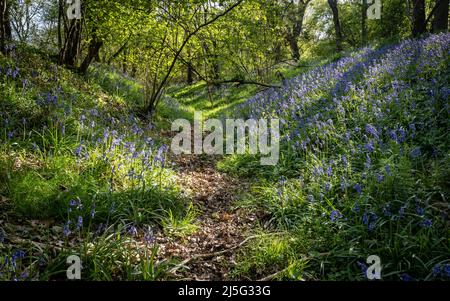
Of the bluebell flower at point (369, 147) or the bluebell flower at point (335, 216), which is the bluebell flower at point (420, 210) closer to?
the bluebell flower at point (335, 216)

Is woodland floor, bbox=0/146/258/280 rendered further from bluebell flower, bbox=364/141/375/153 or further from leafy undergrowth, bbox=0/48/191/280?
bluebell flower, bbox=364/141/375/153

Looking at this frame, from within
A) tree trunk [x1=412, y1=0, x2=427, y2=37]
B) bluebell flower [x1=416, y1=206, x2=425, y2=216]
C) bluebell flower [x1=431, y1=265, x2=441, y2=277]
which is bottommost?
bluebell flower [x1=431, y1=265, x2=441, y2=277]

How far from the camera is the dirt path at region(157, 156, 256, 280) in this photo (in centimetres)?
364

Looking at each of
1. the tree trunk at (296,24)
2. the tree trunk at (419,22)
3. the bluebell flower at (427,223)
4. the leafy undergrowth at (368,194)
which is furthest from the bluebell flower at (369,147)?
the tree trunk at (296,24)

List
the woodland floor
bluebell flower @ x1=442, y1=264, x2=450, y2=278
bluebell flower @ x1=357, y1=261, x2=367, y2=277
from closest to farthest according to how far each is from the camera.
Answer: bluebell flower @ x1=442, y1=264, x2=450, y2=278 → bluebell flower @ x1=357, y1=261, x2=367, y2=277 → the woodland floor

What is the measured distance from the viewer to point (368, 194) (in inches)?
151

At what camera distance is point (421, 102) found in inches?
225

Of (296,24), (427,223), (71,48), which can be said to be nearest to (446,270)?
(427,223)

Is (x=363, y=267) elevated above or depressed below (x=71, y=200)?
below

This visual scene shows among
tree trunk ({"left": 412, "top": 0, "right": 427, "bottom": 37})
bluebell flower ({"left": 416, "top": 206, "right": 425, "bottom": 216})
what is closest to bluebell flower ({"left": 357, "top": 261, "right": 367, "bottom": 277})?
bluebell flower ({"left": 416, "top": 206, "right": 425, "bottom": 216})

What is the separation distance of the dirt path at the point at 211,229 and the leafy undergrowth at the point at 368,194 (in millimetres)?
273

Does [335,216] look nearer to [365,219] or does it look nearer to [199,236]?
[365,219]

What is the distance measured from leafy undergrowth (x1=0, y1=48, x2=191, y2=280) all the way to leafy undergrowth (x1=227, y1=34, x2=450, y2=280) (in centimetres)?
133

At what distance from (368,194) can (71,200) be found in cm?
346
